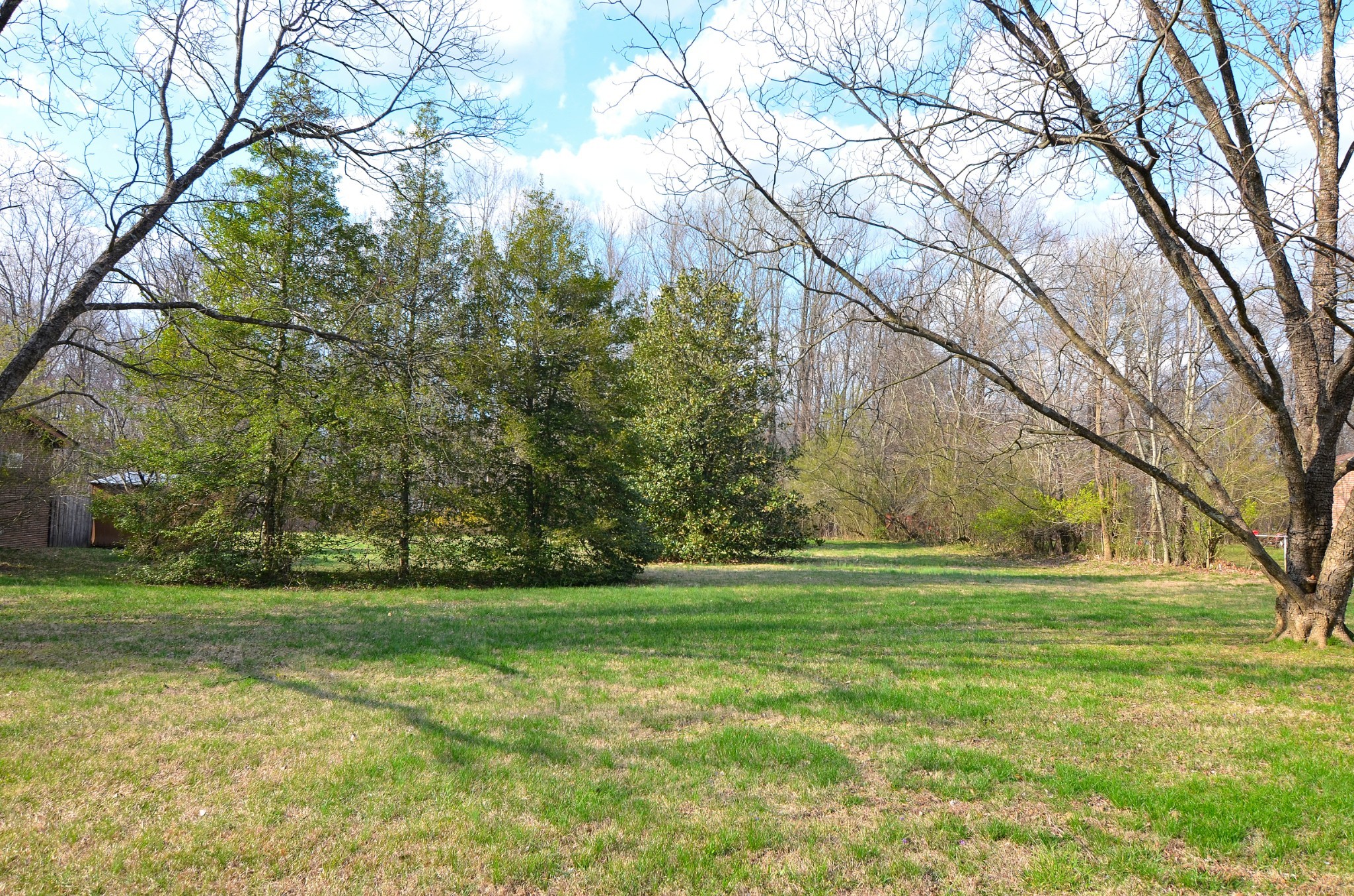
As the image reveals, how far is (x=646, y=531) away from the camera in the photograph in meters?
15.8

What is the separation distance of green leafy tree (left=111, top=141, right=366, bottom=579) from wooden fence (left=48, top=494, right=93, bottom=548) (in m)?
8.47

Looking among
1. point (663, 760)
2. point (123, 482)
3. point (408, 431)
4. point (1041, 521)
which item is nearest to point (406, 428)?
point (408, 431)

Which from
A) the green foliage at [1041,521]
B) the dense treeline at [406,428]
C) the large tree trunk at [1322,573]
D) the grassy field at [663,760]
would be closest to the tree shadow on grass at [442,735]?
the grassy field at [663,760]

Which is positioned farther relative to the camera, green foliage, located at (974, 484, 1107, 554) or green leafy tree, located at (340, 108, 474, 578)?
green foliage, located at (974, 484, 1107, 554)

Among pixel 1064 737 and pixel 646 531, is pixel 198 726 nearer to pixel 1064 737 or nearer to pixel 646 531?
pixel 1064 737

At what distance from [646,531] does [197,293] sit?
884cm

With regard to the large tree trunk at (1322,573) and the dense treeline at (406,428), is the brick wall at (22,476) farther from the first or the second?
the large tree trunk at (1322,573)

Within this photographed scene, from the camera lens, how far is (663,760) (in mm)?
4203

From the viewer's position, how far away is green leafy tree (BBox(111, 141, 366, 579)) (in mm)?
12555

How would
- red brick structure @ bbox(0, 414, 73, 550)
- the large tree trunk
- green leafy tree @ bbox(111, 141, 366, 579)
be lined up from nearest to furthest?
the large tree trunk, green leafy tree @ bbox(111, 141, 366, 579), red brick structure @ bbox(0, 414, 73, 550)

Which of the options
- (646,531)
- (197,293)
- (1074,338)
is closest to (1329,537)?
(1074,338)

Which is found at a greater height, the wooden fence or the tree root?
the wooden fence

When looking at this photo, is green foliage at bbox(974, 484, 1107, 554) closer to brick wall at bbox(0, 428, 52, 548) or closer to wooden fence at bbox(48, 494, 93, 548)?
brick wall at bbox(0, 428, 52, 548)

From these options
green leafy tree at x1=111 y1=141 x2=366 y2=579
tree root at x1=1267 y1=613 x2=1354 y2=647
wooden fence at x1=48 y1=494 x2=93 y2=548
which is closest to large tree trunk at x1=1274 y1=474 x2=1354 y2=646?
tree root at x1=1267 y1=613 x2=1354 y2=647
